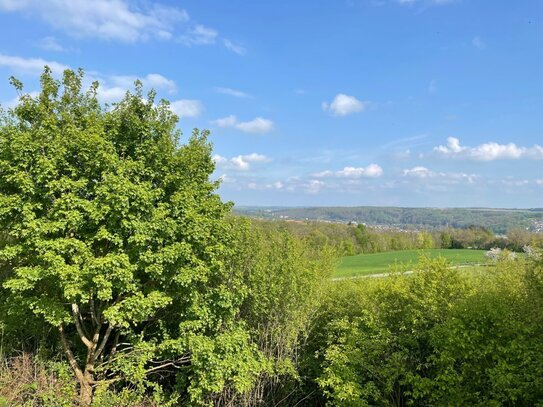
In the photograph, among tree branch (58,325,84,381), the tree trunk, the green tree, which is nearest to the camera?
the green tree

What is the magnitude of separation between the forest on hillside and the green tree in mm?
54

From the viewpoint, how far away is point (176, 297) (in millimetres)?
14398

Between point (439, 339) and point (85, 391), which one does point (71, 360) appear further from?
point (439, 339)

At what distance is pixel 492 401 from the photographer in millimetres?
12523

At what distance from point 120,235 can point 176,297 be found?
3.12 metres

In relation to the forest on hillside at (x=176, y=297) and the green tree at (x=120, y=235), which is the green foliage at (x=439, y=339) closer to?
the forest on hillside at (x=176, y=297)

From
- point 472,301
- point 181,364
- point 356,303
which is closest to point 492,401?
point 472,301

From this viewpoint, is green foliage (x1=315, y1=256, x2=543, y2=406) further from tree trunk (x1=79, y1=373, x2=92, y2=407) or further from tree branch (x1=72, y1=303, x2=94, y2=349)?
A: tree branch (x1=72, y1=303, x2=94, y2=349)

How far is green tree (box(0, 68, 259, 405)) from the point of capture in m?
12.3

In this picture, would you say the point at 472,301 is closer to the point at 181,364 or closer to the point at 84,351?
the point at 181,364

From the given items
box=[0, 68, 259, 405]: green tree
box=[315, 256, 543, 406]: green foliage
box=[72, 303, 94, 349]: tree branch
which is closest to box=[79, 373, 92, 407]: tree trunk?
box=[0, 68, 259, 405]: green tree

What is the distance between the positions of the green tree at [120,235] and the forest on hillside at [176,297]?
2.1 inches

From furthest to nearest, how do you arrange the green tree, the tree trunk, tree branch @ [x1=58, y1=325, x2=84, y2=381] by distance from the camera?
tree branch @ [x1=58, y1=325, x2=84, y2=381] < the tree trunk < the green tree

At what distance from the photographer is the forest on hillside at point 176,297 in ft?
40.8
